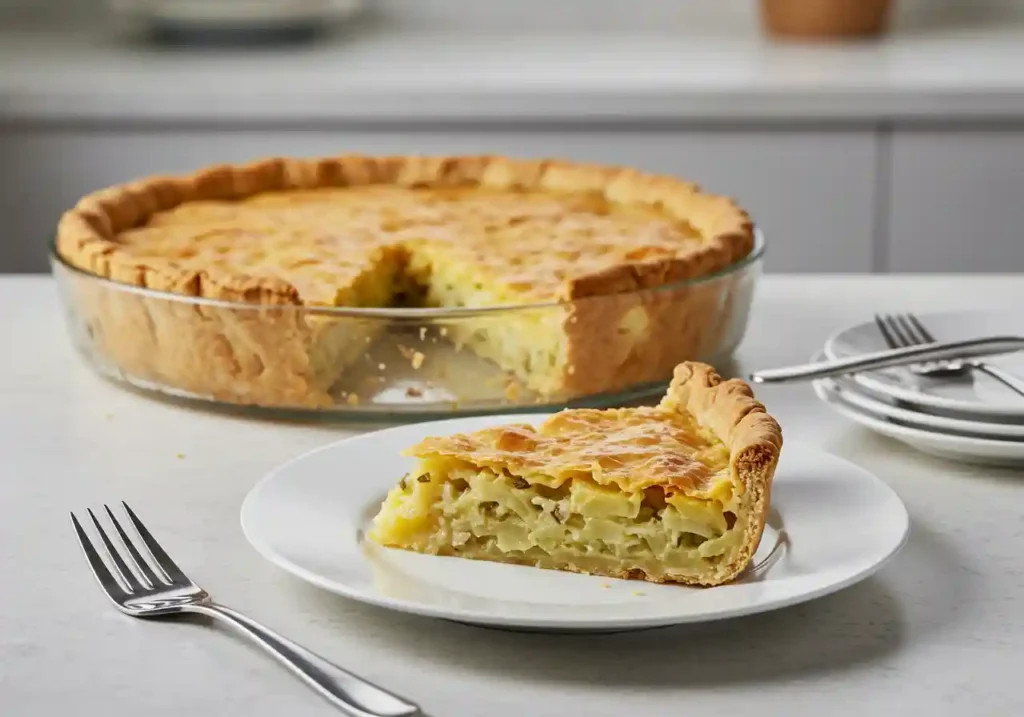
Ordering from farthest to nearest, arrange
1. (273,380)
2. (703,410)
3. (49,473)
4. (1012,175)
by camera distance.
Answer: (1012,175)
(273,380)
(49,473)
(703,410)

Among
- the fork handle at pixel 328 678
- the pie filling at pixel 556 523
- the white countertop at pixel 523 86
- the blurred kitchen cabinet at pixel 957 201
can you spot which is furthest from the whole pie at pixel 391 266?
the blurred kitchen cabinet at pixel 957 201

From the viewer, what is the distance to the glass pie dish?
1472 mm

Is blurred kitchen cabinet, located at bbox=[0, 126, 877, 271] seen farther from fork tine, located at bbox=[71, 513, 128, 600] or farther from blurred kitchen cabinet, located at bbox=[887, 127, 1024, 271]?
fork tine, located at bbox=[71, 513, 128, 600]

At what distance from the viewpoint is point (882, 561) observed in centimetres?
100

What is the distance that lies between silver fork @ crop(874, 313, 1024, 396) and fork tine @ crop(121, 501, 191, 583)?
73 centimetres

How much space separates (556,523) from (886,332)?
60 cm

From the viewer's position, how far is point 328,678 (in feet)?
2.95

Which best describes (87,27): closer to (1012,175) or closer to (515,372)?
(1012,175)

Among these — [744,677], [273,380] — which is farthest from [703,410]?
[273,380]

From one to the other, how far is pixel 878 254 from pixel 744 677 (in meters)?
2.38

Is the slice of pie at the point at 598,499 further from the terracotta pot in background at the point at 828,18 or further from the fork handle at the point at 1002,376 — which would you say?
the terracotta pot in background at the point at 828,18

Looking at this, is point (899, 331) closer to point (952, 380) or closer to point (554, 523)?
point (952, 380)

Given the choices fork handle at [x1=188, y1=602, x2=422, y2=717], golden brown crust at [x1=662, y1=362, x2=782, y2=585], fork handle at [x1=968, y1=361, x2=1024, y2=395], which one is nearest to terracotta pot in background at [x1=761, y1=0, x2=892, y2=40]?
fork handle at [x1=968, y1=361, x2=1024, y2=395]

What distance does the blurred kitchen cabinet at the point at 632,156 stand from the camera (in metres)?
3.13
